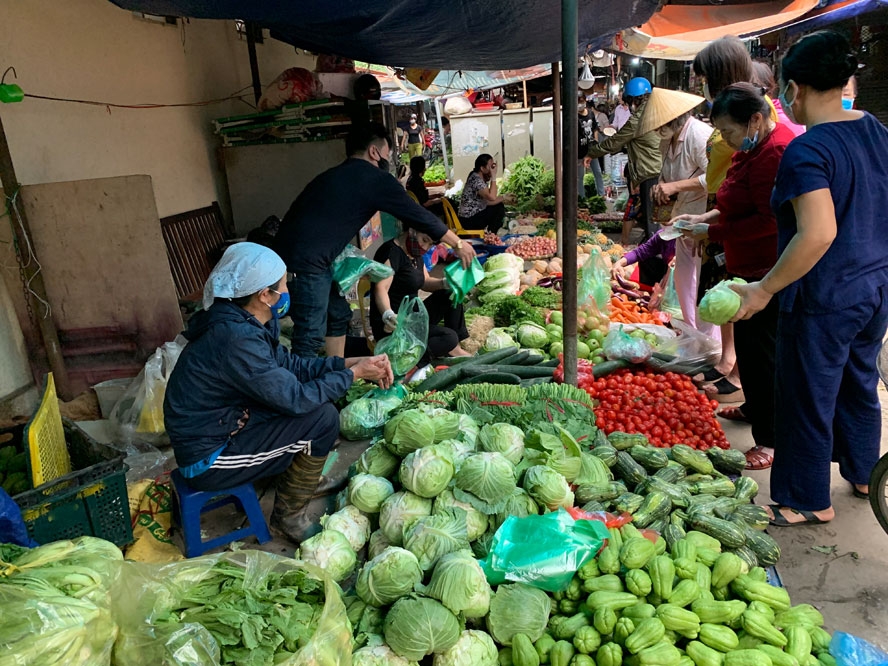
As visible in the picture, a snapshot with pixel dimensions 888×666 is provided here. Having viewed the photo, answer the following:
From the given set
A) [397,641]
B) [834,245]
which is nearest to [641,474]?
[834,245]

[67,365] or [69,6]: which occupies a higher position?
[69,6]

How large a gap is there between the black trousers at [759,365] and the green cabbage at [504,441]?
4.98ft

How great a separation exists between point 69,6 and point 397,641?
5040 millimetres

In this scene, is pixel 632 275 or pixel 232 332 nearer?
pixel 232 332

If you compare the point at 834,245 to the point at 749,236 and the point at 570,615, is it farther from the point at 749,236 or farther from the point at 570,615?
the point at 570,615

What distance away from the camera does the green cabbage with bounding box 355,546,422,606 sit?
2.25 meters

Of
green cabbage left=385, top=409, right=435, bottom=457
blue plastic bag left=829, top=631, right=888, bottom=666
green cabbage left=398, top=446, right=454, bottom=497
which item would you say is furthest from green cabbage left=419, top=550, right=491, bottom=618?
blue plastic bag left=829, top=631, right=888, bottom=666

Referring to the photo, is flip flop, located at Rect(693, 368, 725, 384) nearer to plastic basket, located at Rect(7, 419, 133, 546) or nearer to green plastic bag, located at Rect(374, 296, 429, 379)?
green plastic bag, located at Rect(374, 296, 429, 379)

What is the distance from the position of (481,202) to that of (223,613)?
9069 millimetres

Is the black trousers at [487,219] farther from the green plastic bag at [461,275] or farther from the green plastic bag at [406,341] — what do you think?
the green plastic bag at [406,341]

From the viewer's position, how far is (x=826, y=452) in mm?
2869

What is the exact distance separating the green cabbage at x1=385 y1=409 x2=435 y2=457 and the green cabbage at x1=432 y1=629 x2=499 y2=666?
93 centimetres

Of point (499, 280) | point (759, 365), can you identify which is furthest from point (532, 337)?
point (759, 365)

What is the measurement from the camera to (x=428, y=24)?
4242 mm
